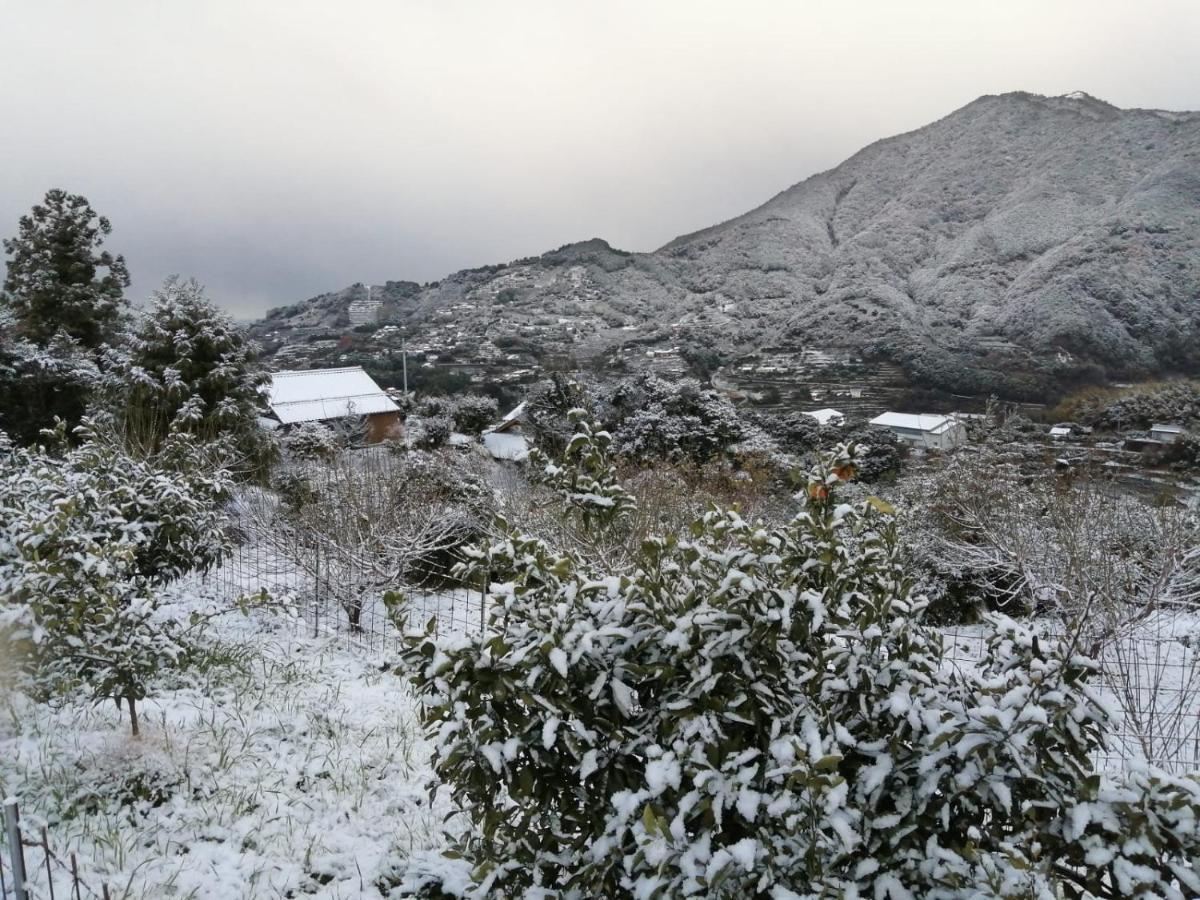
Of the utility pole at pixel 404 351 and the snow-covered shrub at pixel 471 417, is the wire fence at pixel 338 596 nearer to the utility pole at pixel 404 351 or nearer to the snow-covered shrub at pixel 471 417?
the snow-covered shrub at pixel 471 417

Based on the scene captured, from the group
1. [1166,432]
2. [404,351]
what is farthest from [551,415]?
[404,351]

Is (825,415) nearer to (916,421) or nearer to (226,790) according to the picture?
(916,421)

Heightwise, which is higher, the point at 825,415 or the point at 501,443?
the point at 501,443

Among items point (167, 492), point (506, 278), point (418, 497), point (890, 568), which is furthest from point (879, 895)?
point (506, 278)

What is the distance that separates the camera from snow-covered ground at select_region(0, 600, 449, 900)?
9.02 ft

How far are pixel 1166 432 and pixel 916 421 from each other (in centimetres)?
697

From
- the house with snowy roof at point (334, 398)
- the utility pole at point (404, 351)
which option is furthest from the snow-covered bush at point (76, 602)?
the utility pole at point (404, 351)

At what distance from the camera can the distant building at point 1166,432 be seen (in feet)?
56.8

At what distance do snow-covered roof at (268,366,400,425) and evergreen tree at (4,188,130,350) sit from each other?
643 centimetres

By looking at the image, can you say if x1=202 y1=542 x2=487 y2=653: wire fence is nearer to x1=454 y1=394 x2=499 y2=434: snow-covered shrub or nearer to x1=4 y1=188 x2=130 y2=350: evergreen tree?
x1=4 y1=188 x2=130 y2=350: evergreen tree

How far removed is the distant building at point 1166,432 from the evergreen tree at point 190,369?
22635 mm

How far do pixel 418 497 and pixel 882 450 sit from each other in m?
16.1

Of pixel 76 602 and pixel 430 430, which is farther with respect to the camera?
pixel 430 430

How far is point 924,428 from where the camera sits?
22.1 metres
